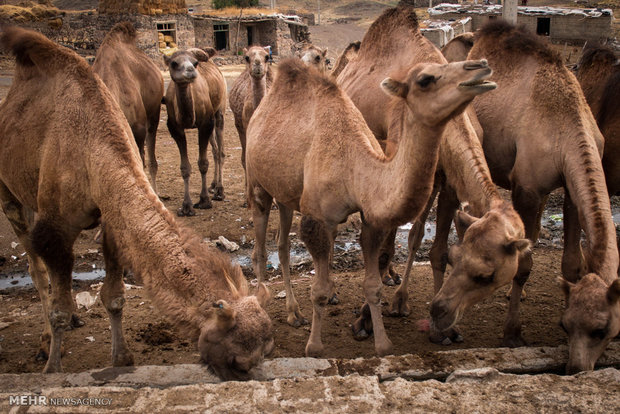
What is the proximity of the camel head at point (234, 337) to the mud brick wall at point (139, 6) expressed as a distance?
97.6ft

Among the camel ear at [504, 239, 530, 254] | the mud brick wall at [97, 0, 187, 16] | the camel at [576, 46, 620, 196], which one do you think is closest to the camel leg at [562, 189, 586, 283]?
the camel at [576, 46, 620, 196]

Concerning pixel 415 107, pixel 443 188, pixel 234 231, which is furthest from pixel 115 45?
pixel 415 107

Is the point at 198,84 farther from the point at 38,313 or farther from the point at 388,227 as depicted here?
the point at 388,227

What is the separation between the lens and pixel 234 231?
8.79 m

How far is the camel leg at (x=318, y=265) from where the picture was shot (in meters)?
5.14

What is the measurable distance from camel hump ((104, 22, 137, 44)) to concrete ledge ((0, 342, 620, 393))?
20.2ft

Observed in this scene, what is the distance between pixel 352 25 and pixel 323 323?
50.4 meters

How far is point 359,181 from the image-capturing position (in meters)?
4.77

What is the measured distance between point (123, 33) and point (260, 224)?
4693 millimetres

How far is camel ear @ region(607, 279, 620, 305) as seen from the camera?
4195mm

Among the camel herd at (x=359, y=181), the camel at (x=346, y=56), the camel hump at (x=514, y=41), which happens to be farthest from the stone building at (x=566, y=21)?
the camel herd at (x=359, y=181)

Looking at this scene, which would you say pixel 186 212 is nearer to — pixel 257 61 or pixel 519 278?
pixel 257 61

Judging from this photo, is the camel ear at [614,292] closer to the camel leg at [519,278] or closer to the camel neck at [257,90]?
the camel leg at [519,278]

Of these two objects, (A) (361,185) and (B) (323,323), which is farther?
(B) (323,323)
